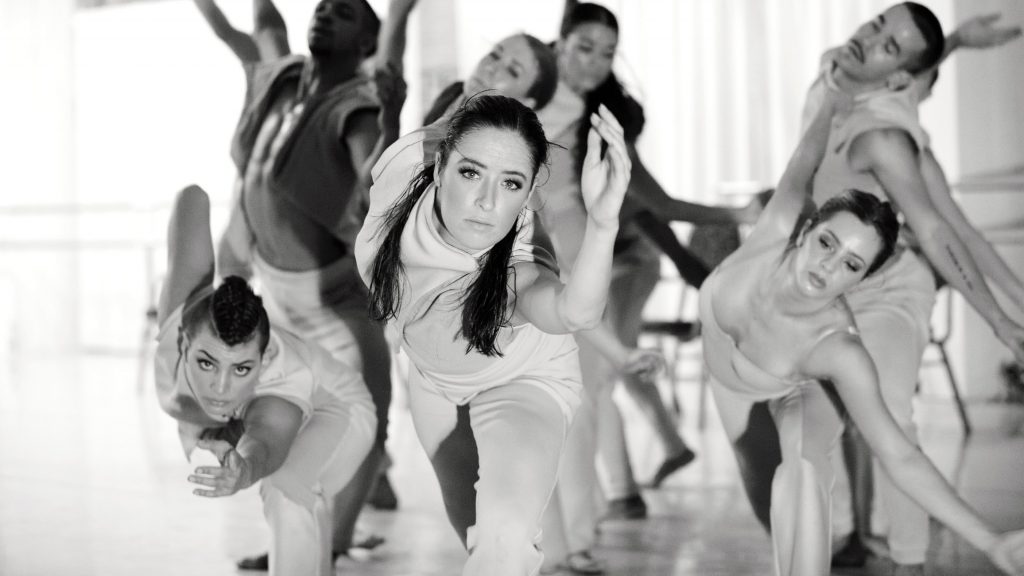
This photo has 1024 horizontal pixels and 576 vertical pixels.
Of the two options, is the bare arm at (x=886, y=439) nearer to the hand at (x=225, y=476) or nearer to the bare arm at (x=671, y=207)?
the bare arm at (x=671, y=207)

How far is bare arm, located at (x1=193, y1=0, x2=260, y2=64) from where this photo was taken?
3.12 meters

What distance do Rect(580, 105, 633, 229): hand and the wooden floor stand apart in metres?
1.28

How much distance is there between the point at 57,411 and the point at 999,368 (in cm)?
397

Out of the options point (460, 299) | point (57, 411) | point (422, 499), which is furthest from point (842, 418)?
point (57, 411)

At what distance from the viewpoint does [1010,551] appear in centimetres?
183

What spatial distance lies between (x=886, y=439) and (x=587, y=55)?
1.34 meters

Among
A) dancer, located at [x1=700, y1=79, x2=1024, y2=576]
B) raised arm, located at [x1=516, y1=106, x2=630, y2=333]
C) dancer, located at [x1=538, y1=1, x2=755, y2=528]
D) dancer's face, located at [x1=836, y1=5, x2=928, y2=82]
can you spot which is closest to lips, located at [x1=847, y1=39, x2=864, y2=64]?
dancer's face, located at [x1=836, y1=5, x2=928, y2=82]

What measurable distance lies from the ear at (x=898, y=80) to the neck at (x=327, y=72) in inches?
51.3

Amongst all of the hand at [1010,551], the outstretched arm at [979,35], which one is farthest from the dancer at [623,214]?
the hand at [1010,551]

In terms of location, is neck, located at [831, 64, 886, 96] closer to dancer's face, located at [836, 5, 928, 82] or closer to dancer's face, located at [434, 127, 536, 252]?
dancer's face, located at [836, 5, 928, 82]

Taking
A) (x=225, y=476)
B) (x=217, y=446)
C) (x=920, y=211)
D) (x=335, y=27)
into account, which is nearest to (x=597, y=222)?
(x=225, y=476)

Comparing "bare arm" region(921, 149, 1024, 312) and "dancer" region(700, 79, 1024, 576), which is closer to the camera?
"dancer" region(700, 79, 1024, 576)

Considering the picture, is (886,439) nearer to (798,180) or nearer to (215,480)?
(798,180)

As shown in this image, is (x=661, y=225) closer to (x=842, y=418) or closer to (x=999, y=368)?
(x=842, y=418)
